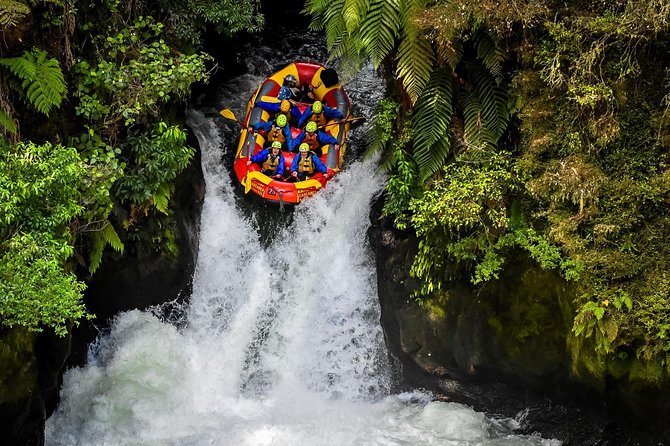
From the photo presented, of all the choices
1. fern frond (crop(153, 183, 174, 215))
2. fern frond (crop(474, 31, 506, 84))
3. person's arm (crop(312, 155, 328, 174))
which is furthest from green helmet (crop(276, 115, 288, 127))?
fern frond (crop(474, 31, 506, 84))

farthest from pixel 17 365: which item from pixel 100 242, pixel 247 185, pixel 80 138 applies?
pixel 247 185

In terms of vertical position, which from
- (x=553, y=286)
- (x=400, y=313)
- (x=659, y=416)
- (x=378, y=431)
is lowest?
(x=378, y=431)

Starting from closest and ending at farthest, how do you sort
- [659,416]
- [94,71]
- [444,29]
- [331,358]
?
[659,416]
[444,29]
[94,71]
[331,358]

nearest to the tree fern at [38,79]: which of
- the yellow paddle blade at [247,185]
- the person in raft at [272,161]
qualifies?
the yellow paddle blade at [247,185]

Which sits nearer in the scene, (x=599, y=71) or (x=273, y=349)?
Result: (x=599, y=71)

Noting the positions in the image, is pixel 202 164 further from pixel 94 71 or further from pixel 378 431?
pixel 378 431

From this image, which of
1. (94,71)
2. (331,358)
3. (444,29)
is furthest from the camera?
(331,358)

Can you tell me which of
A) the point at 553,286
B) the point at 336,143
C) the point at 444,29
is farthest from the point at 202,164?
the point at 553,286

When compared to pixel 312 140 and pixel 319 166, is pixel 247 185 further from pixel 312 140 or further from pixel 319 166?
pixel 312 140

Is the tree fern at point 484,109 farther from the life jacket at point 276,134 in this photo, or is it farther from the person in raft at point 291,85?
the person in raft at point 291,85
